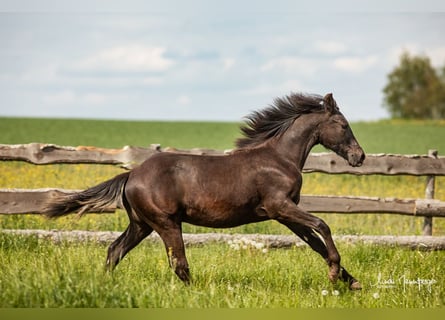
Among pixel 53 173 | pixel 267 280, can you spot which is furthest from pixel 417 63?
pixel 267 280

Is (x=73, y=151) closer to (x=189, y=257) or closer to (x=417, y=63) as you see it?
(x=189, y=257)

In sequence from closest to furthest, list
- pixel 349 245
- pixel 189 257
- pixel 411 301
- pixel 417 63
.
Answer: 1. pixel 411 301
2. pixel 189 257
3. pixel 349 245
4. pixel 417 63

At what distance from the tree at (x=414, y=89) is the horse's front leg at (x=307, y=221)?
50687mm

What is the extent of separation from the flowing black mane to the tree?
4986 centimetres

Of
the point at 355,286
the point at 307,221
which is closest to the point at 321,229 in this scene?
the point at 307,221

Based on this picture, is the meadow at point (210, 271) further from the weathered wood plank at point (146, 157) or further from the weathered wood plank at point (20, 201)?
the weathered wood plank at point (146, 157)

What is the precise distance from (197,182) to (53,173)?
22.5 feet

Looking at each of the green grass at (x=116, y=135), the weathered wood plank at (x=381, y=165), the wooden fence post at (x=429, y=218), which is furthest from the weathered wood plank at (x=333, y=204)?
the green grass at (x=116, y=135)

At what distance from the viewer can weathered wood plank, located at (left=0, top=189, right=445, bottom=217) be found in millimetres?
9203

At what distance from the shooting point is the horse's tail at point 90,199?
21.9ft

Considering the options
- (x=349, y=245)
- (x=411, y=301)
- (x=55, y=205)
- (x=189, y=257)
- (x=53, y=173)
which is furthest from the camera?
(x=53, y=173)

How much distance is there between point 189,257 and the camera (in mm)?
8109

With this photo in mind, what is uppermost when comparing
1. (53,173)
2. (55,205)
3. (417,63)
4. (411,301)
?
(417,63)

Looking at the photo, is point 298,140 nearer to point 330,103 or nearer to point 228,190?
point 330,103
